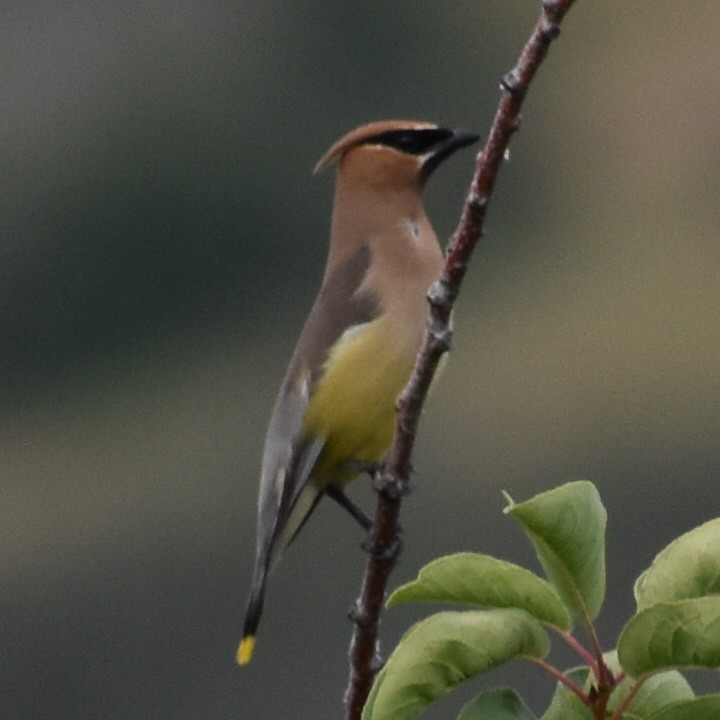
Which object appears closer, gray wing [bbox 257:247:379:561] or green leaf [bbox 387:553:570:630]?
green leaf [bbox 387:553:570:630]

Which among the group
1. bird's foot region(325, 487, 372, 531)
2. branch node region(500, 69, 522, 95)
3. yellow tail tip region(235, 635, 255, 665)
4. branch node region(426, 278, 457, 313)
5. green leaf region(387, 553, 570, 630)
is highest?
branch node region(500, 69, 522, 95)

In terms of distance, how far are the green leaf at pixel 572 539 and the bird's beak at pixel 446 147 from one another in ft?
6.55

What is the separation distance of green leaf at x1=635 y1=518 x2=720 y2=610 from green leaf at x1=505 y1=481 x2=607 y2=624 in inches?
2.0

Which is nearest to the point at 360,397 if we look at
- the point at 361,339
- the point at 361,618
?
the point at 361,339

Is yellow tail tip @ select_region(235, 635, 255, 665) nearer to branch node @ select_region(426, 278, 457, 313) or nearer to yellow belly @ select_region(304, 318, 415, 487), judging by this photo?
yellow belly @ select_region(304, 318, 415, 487)

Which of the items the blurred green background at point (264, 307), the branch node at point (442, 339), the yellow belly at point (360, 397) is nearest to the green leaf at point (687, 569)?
the branch node at point (442, 339)

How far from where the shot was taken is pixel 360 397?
4.19 m

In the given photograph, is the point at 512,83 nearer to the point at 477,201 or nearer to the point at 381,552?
the point at 477,201

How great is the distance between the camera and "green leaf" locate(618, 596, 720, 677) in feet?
6.65

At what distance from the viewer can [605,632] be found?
1202 centimetres

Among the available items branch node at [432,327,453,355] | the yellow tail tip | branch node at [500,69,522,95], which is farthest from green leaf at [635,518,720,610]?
the yellow tail tip

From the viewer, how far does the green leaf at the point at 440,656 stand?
2100mm

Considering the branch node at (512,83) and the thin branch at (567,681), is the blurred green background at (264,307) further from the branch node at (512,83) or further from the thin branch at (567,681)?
the branch node at (512,83)

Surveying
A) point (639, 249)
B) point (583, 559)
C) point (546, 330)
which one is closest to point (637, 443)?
point (546, 330)
